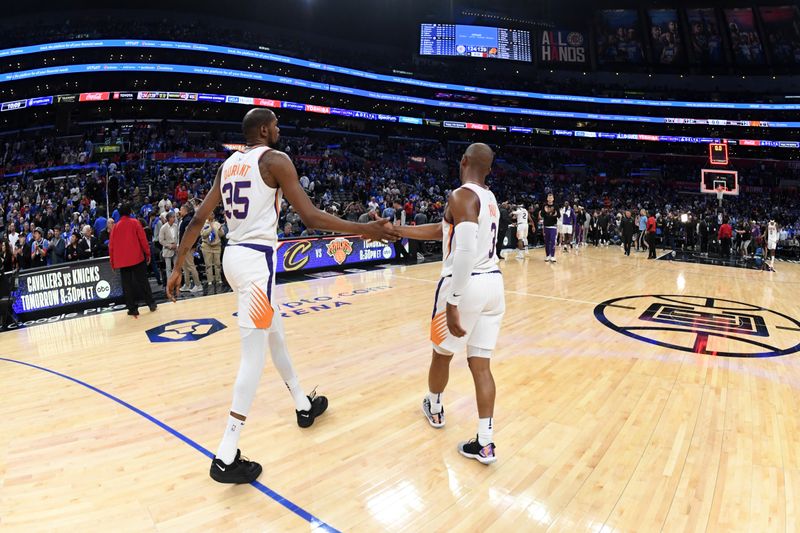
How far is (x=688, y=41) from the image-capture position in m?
36.5

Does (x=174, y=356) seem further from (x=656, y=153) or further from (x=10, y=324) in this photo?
(x=656, y=153)

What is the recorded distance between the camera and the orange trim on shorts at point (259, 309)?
2682 millimetres

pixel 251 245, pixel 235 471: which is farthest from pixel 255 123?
pixel 235 471

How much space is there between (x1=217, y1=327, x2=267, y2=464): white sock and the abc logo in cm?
655

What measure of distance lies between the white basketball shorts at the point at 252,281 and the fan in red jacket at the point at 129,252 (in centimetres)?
512

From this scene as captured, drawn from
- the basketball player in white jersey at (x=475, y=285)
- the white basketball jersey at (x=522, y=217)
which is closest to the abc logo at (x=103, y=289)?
the basketball player in white jersey at (x=475, y=285)

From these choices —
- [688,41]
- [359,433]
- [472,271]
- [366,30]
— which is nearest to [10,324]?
[359,433]

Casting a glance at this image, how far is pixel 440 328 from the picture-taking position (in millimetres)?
3088

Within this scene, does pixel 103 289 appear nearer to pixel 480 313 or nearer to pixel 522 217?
pixel 480 313

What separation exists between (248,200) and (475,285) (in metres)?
1.48

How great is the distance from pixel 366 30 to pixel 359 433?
40.0 m

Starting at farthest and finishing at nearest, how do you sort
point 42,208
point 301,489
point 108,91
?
point 108,91, point 42,208, point 301,489

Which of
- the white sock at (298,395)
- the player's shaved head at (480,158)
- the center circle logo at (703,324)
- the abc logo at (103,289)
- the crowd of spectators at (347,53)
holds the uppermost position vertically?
the crowd of spectators at (347,53)

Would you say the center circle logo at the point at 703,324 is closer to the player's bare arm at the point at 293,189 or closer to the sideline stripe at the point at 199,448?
the player's bare arm at the point at 293,189
